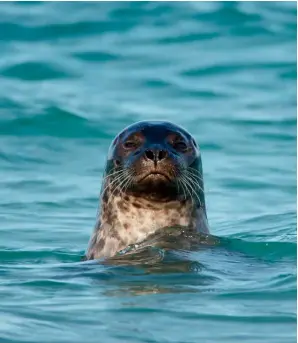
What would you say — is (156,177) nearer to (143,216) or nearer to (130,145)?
(130,145)

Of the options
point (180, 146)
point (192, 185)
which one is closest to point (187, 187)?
point (192, 185)

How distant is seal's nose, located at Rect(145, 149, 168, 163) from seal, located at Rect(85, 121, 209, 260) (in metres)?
0.03

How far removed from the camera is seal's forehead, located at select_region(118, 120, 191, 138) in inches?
338

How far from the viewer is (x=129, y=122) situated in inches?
582

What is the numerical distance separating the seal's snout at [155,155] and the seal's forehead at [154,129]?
0.86ft

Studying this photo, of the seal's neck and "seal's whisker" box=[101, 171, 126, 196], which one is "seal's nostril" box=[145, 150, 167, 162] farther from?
the seal's neck

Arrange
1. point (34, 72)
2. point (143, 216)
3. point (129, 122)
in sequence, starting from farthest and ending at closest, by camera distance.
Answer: point (34, 72) < point (129, 122) < point (143, 216)

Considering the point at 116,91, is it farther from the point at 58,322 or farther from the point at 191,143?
the point at 58,322

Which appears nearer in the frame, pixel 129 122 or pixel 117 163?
pixel 117 163

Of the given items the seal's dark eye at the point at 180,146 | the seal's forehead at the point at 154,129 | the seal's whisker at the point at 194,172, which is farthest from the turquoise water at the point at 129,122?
the seal's forehead at the point at 154,129

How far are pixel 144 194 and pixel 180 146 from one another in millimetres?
403

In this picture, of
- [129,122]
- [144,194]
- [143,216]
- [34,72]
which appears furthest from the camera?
[34,72]

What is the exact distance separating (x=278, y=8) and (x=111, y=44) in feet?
10.1

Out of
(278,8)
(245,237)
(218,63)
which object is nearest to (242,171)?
(245,237)
